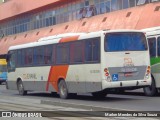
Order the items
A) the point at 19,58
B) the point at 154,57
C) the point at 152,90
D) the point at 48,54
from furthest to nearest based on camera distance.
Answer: the point at 19,58
the point at 48,54
the point at 152,90
the point at 154,57

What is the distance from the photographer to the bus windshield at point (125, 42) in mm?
17672

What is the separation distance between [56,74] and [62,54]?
3.48ft

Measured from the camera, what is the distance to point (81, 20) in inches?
1886

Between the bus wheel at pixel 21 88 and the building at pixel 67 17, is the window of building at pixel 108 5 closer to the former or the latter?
the building at pixel 67 17

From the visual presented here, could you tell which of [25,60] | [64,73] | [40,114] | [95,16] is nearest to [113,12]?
[95,16]

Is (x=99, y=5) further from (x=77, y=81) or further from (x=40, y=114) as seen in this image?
(x=40, y=114)

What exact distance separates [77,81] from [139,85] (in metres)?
2.80

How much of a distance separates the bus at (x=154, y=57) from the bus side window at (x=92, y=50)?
3.23m

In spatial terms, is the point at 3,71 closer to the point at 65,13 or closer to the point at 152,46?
the point at 65,13

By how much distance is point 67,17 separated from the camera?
2069 inches

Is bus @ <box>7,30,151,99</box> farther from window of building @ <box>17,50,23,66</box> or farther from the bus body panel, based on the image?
the bus body panel

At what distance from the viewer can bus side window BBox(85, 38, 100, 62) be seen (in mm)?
17750

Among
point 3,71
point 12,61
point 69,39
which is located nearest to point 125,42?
point 69,39

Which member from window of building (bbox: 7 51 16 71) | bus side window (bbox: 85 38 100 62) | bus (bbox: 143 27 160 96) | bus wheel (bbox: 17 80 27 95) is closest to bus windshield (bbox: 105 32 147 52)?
bus side window (bbox: 85 38 100 62)
